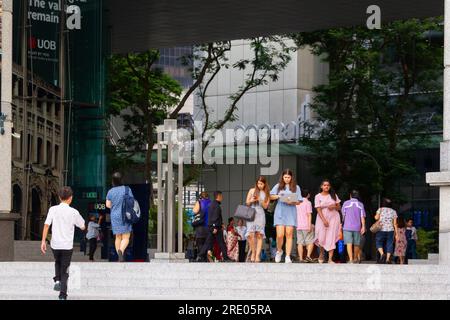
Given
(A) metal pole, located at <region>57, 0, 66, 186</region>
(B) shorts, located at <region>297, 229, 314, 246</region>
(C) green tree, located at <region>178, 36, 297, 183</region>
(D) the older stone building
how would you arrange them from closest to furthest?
(B) shorts, located at <region>297, 229, 314, 246</region>, (D) the older stone building, (A) metal pole, located at <region>57, 0, 66, 186</region>, (C) green tree, located at <region>178, 36, 297, 183</region>

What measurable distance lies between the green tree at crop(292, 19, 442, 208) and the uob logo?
18.0 meters

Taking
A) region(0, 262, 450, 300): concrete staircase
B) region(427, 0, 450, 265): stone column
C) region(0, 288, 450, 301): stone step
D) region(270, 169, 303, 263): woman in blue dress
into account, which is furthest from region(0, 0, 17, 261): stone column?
region(427, 0, 450, 265): stone column

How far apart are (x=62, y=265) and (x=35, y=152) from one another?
16.3m

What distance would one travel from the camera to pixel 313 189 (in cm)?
6094

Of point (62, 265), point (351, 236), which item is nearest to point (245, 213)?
point (351, 236)

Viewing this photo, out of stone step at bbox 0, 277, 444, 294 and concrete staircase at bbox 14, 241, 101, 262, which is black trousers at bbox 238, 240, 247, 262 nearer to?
concrete staircase at bbox 14, 241, 101, 262

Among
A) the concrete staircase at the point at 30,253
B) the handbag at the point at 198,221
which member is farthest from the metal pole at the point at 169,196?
the concrete staircase at the point at 30,253

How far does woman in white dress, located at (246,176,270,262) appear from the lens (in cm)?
2233

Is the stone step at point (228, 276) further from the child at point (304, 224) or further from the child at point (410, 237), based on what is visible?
the child at point (410, 237)

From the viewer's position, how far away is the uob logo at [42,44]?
3250 centimetres

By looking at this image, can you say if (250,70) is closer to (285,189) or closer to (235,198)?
(235,198)

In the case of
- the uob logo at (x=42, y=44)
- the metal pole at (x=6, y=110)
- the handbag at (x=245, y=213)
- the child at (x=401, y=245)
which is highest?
the uob logo at (x=42, y=44)

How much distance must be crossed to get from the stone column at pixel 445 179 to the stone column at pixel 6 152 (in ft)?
26.4

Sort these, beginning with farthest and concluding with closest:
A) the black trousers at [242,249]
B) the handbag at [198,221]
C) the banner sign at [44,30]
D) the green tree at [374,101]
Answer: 1. the green tree at [374,101]
2. the banner sign at [44,30]
3. the black trousers at [242,249]
4. the handbag at [198,221]
